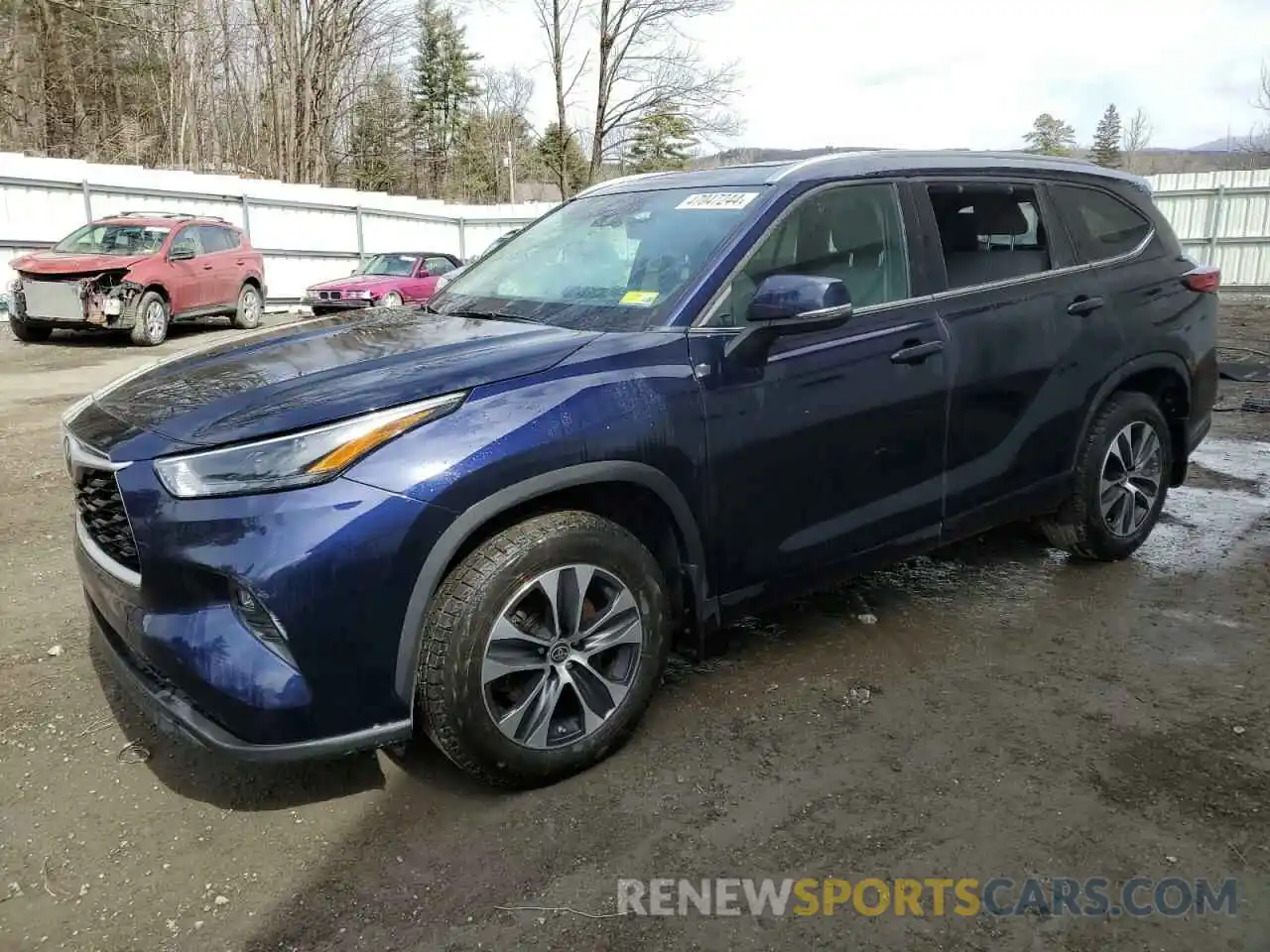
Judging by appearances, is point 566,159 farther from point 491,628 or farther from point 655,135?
point 491,628

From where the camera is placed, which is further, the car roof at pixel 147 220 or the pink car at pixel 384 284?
the pink car at pixel 384 284

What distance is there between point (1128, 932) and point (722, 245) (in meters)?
2.16

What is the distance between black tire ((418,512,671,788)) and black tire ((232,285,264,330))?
14.6m

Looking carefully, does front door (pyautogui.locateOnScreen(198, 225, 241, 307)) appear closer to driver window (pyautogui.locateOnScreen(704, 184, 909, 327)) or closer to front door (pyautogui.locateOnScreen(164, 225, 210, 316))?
front door (pyautogui.locateOnScreen(164, 225, 210, 316))

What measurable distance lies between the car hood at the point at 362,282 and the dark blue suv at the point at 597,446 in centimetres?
1339

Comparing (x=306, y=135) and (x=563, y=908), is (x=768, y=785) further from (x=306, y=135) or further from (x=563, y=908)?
(x=306, y=135)

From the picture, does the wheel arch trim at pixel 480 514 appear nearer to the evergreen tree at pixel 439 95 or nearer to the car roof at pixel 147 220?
the car roof at pixel 147 220

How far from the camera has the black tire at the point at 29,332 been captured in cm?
→ 1277

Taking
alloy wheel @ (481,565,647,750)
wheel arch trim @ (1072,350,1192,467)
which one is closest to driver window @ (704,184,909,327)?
alloy wheel @ (481,565,647,750)

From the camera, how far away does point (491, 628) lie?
2.42 m

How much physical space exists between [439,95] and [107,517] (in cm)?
5690

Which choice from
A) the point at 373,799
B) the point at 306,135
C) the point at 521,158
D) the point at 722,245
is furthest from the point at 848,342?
the point at 521,158

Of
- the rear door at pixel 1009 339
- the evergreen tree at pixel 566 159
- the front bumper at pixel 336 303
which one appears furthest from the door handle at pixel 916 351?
the evergreen tree at pixel 566 159

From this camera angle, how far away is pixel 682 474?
2760 millimetres
